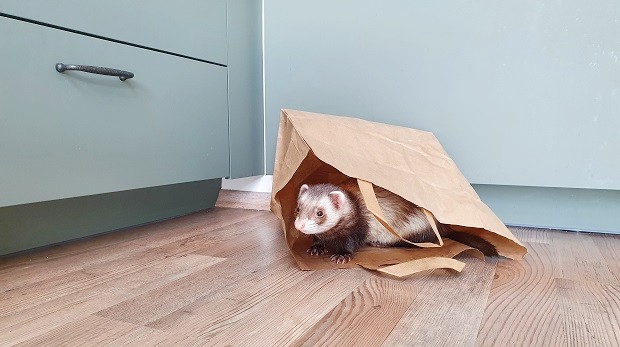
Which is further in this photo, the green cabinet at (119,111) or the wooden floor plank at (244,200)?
the wooden floor plank at (244,200)

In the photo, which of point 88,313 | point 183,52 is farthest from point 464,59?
point 88,313

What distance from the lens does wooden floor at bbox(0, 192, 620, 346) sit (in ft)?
2.01

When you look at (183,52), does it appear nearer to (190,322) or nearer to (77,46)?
(77,46)

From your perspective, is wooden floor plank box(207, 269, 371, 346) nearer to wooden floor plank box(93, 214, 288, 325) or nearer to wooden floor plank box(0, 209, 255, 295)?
wooden floor plank box(93, 214, 288, 325)

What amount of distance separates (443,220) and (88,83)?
855mm

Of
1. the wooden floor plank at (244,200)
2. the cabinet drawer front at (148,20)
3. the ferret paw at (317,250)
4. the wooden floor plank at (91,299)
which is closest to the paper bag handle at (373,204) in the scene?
the ferret paw at (317,250)

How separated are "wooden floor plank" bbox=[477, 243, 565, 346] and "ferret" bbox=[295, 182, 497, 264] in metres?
0.11

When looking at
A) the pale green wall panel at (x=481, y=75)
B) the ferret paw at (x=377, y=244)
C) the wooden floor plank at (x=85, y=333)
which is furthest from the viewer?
the pale green wall panel at (x=481, y=75)

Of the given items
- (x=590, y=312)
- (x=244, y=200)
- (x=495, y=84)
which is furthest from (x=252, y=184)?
→ (x=590, y=312)

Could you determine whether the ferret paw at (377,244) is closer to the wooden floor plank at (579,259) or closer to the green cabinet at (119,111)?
the wooden floor plank at (579,259)

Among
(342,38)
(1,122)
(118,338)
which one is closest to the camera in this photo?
(118,338)

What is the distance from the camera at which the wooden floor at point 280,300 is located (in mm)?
611

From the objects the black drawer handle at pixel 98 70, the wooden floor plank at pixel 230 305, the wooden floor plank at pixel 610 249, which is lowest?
the wooden floor plank at pixel 610 249

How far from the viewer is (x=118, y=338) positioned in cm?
60
